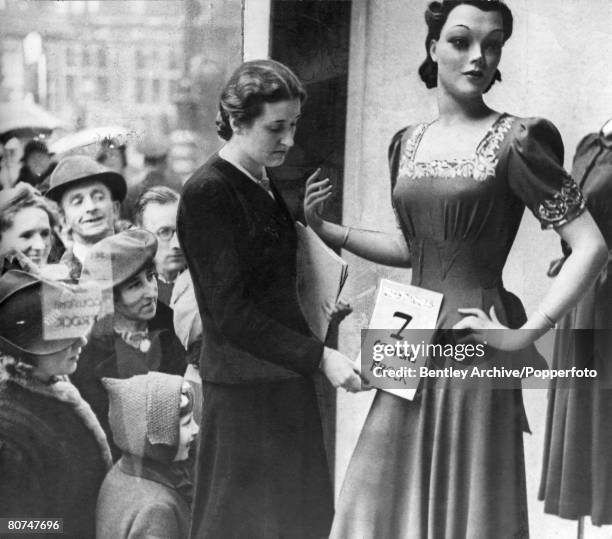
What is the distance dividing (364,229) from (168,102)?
3.35ft

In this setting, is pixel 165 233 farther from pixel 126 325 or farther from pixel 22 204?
pixel 22 204

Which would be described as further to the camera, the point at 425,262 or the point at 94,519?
the point at 94,519

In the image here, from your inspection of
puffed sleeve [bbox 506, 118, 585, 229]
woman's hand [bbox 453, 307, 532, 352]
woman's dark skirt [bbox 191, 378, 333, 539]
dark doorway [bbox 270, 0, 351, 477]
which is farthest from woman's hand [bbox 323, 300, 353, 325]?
puffed sleeve [bbox 506, 118, 585, 229]

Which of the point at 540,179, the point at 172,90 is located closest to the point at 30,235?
the point at 172,90

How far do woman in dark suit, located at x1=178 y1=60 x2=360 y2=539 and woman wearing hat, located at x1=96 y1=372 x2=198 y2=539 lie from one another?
10 centimetres

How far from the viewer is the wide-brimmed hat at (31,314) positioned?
3588 mm

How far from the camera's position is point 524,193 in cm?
326

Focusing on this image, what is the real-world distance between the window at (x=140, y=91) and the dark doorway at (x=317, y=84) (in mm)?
595

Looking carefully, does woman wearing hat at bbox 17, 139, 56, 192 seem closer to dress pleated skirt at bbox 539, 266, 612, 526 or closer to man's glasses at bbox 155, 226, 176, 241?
man's glasses at bbox 155, 226, 176, 241

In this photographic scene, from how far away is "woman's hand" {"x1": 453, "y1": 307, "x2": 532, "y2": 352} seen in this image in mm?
3336

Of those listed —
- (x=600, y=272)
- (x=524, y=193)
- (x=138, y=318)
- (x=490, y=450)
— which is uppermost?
(x=524, y=193)

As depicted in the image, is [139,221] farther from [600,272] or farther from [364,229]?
[600,272]

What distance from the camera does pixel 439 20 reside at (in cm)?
338

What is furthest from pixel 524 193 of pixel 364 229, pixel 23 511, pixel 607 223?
pixel 23 511
